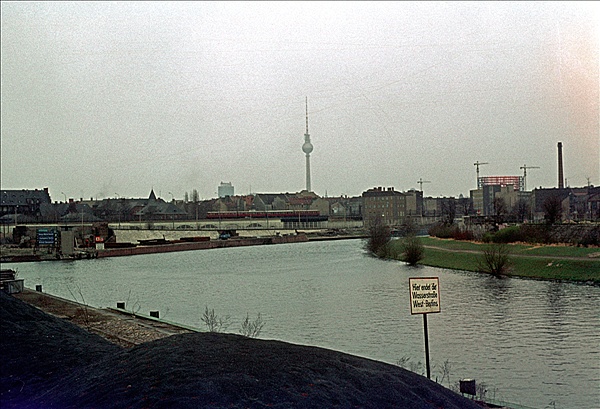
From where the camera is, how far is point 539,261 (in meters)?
21.0

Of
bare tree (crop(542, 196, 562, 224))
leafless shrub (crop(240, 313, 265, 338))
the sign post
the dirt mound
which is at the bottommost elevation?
leafless shrub (crop(240, 313, 265, 338))

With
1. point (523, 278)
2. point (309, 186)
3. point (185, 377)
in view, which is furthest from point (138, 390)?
point (309, 186)

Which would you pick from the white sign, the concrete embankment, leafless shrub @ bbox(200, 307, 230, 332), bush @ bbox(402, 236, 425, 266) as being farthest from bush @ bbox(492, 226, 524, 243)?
the concrete embankment

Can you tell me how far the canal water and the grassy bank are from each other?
0.32m

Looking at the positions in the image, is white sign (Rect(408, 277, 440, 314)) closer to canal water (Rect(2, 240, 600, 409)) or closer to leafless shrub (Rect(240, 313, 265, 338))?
canal water (Rect(2, 240, 600, 409))

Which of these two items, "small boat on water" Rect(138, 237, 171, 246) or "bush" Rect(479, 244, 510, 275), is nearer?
"bush" Rect(479, 244, 510, 275)

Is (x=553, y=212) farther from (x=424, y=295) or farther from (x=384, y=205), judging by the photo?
(x=384, y=205)

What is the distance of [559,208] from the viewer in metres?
21.5

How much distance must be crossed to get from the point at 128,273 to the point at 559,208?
66.4 feet

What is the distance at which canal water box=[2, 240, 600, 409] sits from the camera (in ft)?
33.9

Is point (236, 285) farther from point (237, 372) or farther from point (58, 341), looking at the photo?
point (237, 372)

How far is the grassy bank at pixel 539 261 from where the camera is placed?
59.7 feet

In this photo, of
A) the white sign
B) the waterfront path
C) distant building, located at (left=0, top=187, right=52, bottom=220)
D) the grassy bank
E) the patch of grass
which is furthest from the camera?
distant building, located at (left=0, top=187, right=52, bottom=220)

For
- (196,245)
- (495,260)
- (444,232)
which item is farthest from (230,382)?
(196,245)
